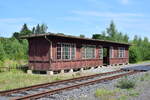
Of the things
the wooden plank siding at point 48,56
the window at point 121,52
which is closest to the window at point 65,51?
the wooden plank siding at point 48,56

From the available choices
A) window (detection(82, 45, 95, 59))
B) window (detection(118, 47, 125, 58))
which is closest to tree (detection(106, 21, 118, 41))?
window (detection(118, 47, 125, 58))

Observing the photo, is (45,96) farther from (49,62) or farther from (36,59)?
(36,59)

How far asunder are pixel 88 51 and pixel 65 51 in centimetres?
417

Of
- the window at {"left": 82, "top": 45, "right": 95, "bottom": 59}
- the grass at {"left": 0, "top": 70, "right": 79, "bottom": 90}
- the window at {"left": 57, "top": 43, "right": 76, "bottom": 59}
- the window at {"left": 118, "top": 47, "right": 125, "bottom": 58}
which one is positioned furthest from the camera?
the window at {"left": 118, "top": 47, "right": 125, "bottom": 58}

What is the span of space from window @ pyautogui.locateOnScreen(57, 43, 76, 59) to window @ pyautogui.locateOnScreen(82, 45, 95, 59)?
1869mm

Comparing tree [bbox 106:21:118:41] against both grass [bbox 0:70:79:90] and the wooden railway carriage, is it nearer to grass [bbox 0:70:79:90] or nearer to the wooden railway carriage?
the wooden railway carriage

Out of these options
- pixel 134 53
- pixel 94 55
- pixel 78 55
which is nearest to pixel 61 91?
pixel 78 55

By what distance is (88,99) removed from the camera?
8539mm

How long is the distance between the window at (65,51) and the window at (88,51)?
187 centimetres

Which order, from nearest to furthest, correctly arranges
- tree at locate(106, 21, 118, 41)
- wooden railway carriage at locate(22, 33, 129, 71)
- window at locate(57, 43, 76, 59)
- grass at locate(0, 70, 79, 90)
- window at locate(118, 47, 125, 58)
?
grass at locate(0, 70, 79, 90) → wooden railway carriage at locate(22, 33, 129, 71) → window at locate(57, 43, 76, 59) → window at locate(118, 47, 125, 58) → tree at locate(106, 21, 118, 41)

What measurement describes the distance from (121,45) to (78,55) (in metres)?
10.5

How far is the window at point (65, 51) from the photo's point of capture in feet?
65.8

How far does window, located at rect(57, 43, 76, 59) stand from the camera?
65.8ft

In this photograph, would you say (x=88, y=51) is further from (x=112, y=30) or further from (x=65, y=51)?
(x=112, y=30)
